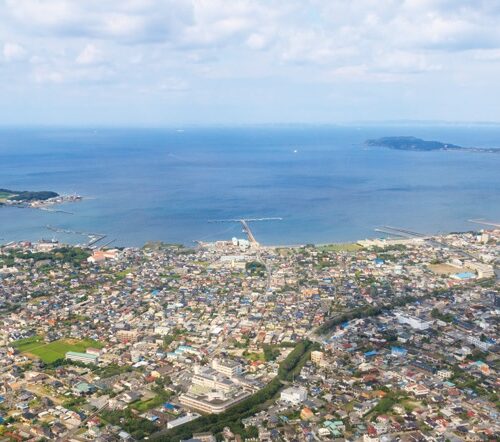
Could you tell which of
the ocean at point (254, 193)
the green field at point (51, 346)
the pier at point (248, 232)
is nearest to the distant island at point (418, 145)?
the ocean at point (254, 193)

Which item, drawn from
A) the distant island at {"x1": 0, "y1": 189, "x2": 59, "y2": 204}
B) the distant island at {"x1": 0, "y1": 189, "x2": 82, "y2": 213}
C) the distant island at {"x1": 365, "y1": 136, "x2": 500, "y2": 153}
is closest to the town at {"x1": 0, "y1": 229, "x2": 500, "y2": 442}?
the distant island at {"x1": 0, "y1": 189, "x2": 82, "y2": 213}

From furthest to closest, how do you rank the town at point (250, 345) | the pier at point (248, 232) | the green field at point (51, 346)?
the pier at point (248, 232)
the green field at point (51, 346)
the town at point (250, 345)

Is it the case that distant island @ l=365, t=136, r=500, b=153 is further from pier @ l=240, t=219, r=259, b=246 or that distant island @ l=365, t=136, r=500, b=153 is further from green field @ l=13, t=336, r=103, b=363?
green field @ l=13, t=336, r=103, b=363

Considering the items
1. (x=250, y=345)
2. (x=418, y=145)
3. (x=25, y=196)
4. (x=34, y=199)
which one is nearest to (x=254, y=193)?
(x=34, y=199)

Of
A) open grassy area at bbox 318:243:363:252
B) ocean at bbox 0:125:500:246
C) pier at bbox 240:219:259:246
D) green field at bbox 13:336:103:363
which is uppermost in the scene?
ocean at bbox 0:125:500:246

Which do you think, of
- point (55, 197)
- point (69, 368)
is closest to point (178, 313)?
point (69, 368)

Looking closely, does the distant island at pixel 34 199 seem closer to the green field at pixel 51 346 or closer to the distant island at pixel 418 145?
the green field at pixel 51 346
